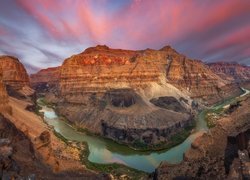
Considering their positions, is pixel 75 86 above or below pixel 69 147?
above

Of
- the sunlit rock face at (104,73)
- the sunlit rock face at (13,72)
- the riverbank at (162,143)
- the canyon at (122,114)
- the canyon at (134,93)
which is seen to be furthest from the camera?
the sunlit rock face at (13,72)

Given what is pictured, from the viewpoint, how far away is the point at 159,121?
2854 inches

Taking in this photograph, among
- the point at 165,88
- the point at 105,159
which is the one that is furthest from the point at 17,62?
the point at 105,159

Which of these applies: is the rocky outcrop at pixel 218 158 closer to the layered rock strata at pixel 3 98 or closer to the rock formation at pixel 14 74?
the layered rock strata at pixel 3 98

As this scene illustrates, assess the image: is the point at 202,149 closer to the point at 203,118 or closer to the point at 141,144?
the point at 141,144

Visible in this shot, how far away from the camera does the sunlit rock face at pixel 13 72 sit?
107 metres

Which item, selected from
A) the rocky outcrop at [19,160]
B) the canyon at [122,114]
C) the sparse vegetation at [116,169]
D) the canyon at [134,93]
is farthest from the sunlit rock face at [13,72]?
the rocky outcrop at [19,160]

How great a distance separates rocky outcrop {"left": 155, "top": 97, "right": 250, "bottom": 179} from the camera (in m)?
23.4

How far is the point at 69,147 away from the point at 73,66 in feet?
211

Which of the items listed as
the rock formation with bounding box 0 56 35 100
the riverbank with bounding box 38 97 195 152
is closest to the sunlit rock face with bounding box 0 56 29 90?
the rock formation with bounding box 0 56 35 100

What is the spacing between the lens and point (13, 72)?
111 meters

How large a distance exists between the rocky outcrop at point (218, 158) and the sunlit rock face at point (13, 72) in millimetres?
85202

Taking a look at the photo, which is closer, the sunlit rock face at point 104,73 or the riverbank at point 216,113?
the riverbank at point 216,113

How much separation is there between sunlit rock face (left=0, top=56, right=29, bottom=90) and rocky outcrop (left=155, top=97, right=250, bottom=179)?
280 ft
